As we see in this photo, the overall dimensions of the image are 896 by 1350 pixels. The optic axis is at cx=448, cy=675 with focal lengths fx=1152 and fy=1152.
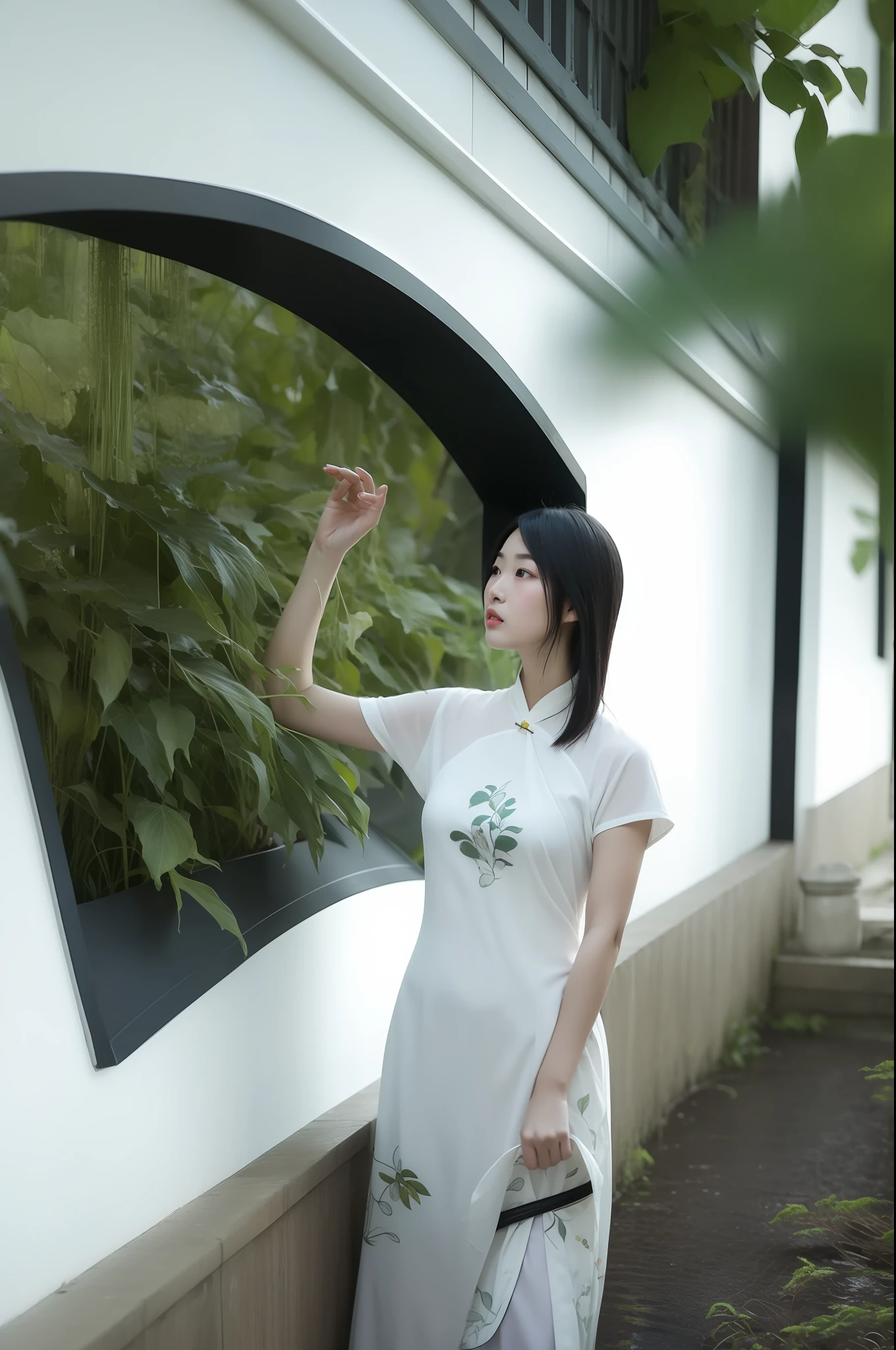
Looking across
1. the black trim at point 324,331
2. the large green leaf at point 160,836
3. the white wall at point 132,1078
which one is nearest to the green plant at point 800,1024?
the black trim at point 324,331

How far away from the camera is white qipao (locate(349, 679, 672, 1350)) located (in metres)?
1.62

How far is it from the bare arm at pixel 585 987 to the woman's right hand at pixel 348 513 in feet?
1.98

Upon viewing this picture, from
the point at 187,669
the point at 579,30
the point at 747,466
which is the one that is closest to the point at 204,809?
the point at 187,669

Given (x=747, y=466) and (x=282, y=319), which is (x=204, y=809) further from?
(x=747, y=466)

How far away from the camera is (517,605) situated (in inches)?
67.5

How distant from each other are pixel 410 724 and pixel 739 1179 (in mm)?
2083

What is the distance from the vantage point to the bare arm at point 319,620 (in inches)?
70.6

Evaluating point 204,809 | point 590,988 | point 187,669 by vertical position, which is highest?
point 187,669

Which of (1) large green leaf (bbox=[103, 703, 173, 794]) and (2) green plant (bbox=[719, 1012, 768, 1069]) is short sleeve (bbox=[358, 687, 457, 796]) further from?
(2) green plant (bbox=[719, 1012, 768, 1069])

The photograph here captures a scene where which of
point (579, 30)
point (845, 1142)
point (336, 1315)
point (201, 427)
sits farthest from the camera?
point (845, 1142)

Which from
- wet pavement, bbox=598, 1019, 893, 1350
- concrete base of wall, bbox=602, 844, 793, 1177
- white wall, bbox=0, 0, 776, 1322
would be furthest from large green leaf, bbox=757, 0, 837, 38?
concrete base of wall, bbox=602, 844, 793, 1177

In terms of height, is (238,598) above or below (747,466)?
below

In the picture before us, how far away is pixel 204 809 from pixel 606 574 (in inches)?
28.4

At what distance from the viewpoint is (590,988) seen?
162 cm
